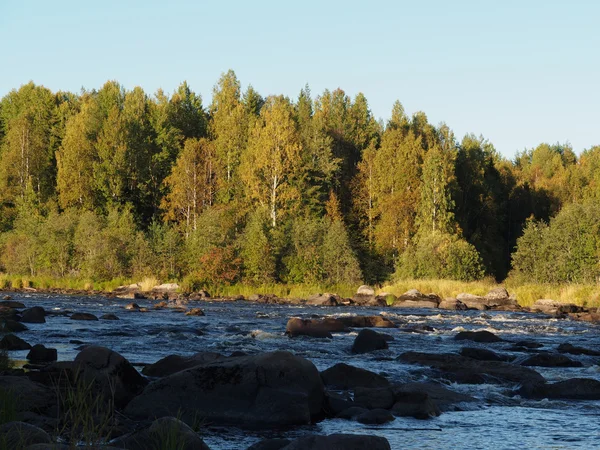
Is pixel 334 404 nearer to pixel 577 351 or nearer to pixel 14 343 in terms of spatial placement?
pixel 14 343

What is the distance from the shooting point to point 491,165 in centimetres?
9550

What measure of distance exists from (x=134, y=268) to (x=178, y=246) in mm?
4079

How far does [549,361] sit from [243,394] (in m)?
10.4

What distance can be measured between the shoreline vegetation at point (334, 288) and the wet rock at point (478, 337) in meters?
22.3

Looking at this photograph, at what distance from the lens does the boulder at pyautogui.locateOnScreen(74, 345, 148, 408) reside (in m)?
12.9

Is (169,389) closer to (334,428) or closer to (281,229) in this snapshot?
(334,428)

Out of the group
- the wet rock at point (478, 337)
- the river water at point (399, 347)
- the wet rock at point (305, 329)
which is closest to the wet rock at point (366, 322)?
the river water at point (399, 347)

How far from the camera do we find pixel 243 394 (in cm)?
1252

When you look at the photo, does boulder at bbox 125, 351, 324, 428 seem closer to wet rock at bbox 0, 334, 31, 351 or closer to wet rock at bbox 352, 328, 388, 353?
wet rock at bbox 0, 334, 31, 351

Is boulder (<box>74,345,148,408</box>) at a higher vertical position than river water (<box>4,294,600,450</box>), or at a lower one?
higher

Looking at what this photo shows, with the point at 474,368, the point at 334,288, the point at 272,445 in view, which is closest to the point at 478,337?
the point at 474,368

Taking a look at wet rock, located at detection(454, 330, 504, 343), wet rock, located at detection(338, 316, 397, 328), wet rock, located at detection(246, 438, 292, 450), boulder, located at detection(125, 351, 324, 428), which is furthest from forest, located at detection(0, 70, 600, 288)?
wet rock, located at detection(246, 438, 292, 450)

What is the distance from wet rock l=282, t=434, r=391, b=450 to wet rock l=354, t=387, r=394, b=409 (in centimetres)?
412

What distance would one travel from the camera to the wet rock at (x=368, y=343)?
839 inches
